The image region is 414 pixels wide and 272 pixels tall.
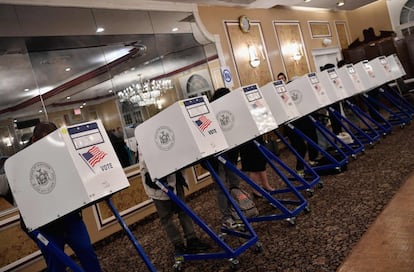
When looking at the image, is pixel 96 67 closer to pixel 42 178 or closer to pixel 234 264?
pixel 42 178

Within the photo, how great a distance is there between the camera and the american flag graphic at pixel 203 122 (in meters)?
2.58

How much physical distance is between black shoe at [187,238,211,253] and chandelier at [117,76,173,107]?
2943mm

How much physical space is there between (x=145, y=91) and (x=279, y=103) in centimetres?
276

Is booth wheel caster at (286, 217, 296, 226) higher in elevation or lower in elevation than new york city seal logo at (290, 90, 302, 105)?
lower

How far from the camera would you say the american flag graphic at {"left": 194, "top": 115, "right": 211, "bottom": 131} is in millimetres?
2584

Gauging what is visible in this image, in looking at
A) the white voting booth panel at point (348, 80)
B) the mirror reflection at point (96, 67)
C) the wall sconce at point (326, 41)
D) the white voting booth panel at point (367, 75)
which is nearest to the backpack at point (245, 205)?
the mirror reflection at point (96, 67)

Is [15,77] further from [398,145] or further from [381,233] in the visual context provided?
[398,145]

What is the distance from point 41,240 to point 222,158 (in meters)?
1.45

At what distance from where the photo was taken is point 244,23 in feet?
22.6

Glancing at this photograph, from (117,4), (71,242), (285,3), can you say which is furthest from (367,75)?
(71,242)

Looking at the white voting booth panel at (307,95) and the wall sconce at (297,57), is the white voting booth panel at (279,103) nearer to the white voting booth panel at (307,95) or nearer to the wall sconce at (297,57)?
the white voting booth panel at (307,95)

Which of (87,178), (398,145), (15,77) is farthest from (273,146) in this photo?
(15,77)

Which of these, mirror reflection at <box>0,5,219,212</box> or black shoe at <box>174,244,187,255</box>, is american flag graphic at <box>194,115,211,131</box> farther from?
mirror reflection at <box>0,5,219,212</box>

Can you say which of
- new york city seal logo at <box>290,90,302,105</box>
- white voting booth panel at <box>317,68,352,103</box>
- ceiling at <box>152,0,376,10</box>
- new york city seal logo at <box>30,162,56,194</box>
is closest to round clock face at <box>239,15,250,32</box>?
ceiling at <box>152,0,376,10</box>
